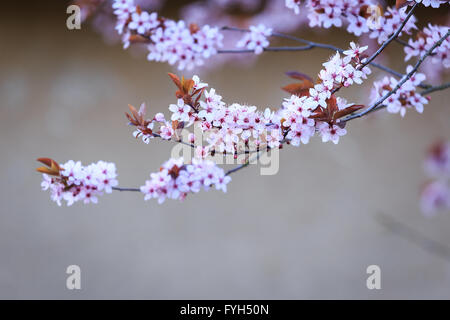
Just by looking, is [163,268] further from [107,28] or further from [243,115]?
[243,115]

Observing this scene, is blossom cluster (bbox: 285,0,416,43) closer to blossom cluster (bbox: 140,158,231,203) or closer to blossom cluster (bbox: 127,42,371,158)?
blossom cluster (bbox: 127,42,371,158)

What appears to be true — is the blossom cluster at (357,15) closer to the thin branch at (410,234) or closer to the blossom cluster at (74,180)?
the blossom cluster at (74,180)

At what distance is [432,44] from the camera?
5.93ft

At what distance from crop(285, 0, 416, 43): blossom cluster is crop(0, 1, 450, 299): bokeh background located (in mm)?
1431

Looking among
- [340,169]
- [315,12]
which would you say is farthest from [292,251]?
[315,12]

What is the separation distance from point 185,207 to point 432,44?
2.01 m

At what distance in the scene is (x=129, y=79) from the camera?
3363 millimetres

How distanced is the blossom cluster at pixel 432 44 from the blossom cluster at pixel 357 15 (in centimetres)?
6

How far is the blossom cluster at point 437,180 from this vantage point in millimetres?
3195

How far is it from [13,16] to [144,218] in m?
1.60

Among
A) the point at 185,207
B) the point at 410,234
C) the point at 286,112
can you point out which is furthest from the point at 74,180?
the point at 410,234

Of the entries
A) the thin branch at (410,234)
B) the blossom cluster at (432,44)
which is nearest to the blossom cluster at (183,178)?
the blossom cluster at (432,44)

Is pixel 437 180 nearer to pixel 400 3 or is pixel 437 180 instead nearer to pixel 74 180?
pixel 400 3

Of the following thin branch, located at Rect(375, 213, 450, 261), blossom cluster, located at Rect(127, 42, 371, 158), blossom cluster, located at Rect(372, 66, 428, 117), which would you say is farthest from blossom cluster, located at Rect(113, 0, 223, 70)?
thin branch, located at Rect(375, 213, 450, 261)
